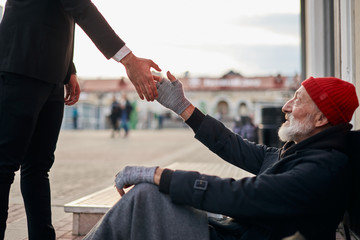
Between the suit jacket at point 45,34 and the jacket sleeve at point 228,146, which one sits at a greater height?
the suit jacket at point 45,34

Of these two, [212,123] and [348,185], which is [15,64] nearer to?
[212,123]

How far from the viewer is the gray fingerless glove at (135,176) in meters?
1.71

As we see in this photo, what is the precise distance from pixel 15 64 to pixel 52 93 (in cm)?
32

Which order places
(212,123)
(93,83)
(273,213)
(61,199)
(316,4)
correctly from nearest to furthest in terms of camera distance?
(273,213), (212,123), (61,199), (316,4), (93,83)

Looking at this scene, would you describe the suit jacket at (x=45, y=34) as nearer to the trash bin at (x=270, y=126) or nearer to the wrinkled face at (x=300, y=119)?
the wrinkled face at (x=300, y=119)

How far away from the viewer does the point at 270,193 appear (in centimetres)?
165

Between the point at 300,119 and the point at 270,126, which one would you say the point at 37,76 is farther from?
the point at 270,126

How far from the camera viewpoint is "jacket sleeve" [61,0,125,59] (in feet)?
6.97

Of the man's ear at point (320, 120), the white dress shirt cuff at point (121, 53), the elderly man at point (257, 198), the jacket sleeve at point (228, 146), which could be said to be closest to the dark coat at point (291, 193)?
the elderly man at point (257, 198)

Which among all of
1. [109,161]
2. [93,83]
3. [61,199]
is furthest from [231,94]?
[61,199]

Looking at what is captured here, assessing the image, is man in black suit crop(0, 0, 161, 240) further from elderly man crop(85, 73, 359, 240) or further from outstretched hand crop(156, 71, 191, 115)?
elderly man crop(85, 73, 359, 240)

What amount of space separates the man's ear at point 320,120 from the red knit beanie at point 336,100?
3 centimetres

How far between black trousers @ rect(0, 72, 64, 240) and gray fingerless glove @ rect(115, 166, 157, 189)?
56 cm

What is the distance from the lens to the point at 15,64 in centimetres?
200
